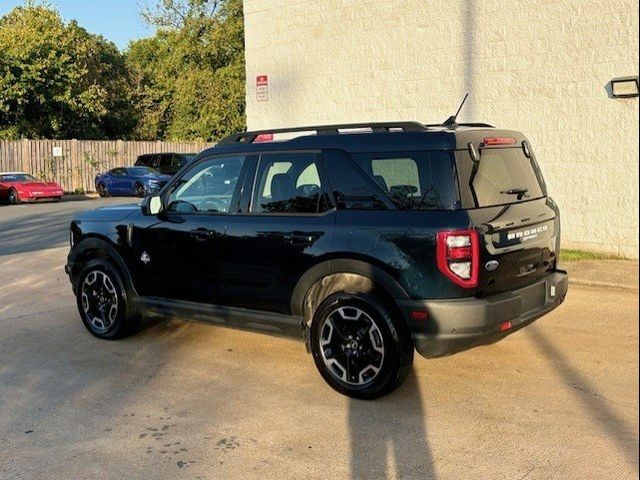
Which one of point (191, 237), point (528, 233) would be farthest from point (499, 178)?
point (191, 237)

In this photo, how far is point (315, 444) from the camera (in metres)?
4.08

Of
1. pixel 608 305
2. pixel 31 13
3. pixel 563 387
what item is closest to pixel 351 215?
pixel 563 387

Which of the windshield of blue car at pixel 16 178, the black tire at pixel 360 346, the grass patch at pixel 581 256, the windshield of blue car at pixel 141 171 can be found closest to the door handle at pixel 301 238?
the black tire at pixel 360 346

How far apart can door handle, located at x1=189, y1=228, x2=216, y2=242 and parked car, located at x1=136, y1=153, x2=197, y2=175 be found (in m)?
22.8

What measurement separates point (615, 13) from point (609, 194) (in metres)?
2.49

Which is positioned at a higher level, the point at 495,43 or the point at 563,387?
the point at 495,43

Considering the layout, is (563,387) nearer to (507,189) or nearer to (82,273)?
(507,189)

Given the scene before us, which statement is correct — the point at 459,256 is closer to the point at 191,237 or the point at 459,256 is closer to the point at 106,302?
the point at 191,237

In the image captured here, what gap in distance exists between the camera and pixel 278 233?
5156 mm

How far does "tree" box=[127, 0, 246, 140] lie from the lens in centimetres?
3816

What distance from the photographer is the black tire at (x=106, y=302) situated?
628 cm

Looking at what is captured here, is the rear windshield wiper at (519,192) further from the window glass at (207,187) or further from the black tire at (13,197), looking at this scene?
the black tire at (13,197)

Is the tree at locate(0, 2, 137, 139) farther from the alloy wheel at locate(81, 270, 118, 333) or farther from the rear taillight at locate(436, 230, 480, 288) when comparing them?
the rear taillight at locate(436, 230, 480, 288)

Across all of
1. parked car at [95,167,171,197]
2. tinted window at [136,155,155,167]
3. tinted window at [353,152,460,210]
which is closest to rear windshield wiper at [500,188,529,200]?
tinted window at [353,152,460,210]
